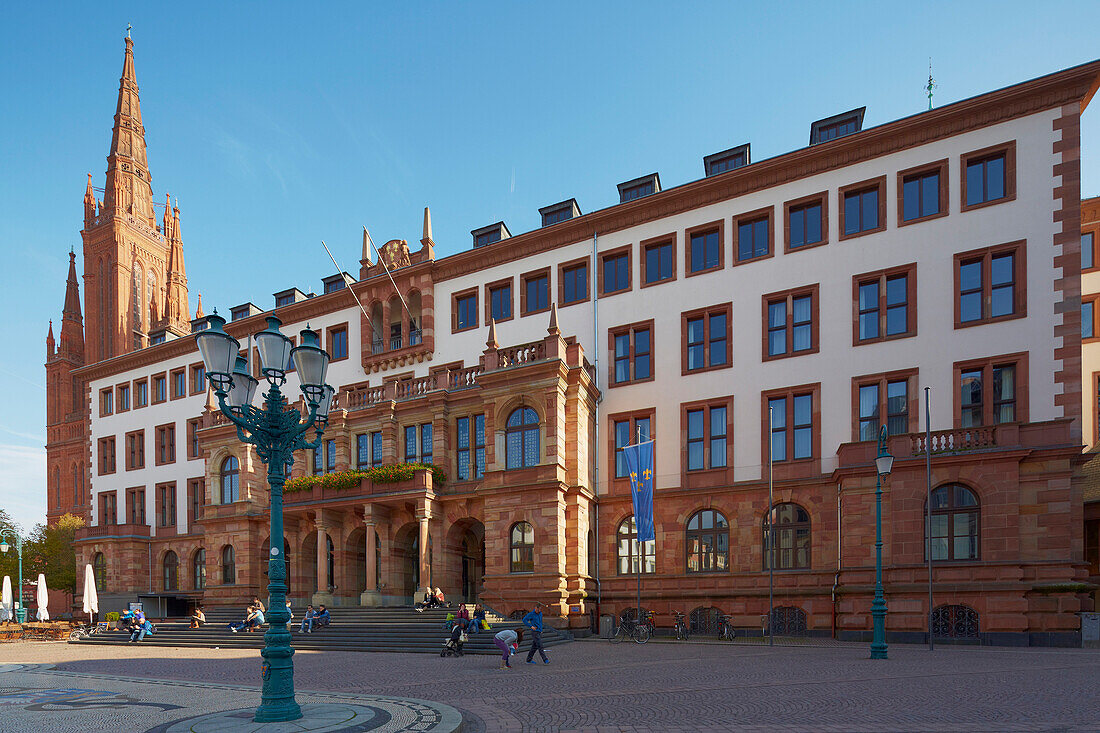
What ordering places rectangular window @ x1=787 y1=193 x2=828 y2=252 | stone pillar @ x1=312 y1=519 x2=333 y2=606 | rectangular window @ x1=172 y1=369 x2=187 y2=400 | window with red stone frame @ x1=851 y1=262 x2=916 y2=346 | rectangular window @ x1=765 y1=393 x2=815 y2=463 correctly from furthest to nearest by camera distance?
rectangular window @ x1=172 y1=369 x2=187 y2=400, stone pillar @ x1=312 y1=519 x2=333 y2=606, rectangular window @ x1=787 y1=193 x2=828 y2=252, rectangular window @ x1=765 y1=393 x2=815 y2=463, window with red stone frame @ x1=851 y1=262 x2=916 y2=346

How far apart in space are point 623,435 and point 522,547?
21.5ft

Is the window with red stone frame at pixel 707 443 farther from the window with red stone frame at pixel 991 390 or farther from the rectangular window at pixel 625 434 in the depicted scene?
the window with red stone frame at pixel 991 390

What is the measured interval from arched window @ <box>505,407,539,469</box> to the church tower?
6380 centimetres

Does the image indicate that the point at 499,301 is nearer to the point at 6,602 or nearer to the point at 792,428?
the point at 792,428

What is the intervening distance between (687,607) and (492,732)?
21.2 metres

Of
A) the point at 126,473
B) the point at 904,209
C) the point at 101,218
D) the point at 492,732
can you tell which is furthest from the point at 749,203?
the point at 101,218

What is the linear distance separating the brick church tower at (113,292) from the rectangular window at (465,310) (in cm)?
5927

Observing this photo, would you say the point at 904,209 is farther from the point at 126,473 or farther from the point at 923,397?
the point at 126,473

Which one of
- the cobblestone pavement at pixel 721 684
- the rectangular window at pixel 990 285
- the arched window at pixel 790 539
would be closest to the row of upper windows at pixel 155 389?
the cobblestone pavement at pixel 721 684

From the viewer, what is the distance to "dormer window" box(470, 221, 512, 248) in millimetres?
39500

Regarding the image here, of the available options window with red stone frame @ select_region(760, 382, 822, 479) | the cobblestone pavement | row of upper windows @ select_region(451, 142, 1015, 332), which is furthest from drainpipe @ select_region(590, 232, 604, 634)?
window with red stone frame @ select_region(760, 382, 822, 479)

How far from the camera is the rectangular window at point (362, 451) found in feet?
126

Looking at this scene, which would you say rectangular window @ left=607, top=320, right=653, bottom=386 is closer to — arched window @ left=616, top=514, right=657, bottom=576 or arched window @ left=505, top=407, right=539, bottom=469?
arched window @ left=505, top=407, right=539, bottom=469

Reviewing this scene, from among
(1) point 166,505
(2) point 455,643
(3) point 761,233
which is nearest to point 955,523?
(3) point 761,233
